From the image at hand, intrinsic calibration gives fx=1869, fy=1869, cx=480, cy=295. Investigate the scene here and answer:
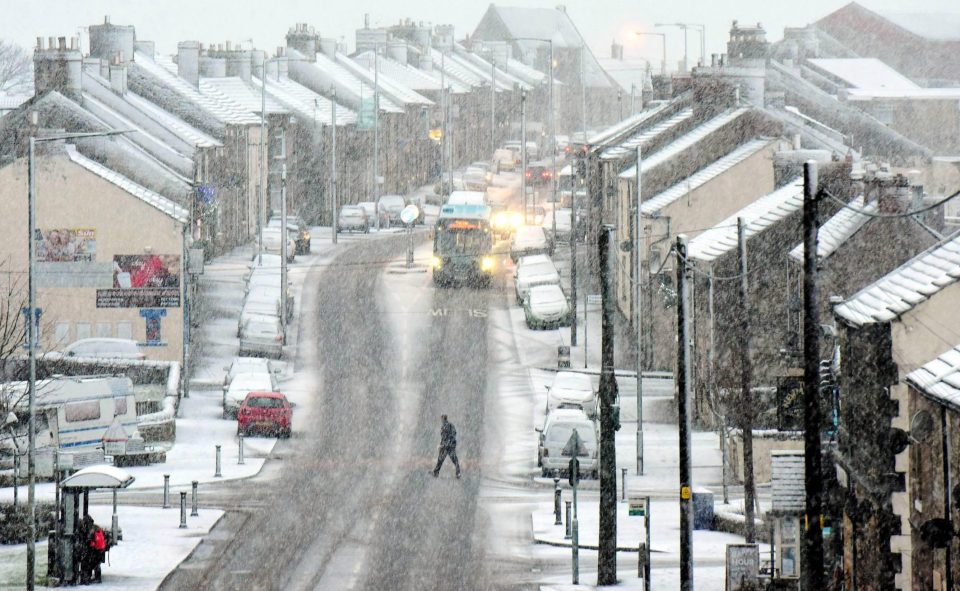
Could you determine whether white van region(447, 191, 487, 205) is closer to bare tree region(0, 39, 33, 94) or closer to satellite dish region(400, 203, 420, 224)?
satellite dish region(400, 203, 420, 224)

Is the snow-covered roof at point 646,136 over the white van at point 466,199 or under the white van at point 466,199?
over

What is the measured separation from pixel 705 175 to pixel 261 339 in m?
14.3

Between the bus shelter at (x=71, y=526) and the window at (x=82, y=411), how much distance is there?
12.4 metres

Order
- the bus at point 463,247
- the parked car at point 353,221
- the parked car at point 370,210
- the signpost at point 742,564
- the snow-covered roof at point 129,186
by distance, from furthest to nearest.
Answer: the parked car at point 370,210 < the parked car at point 353,221 < the bus at point 463,247 < the snow-covered roof at point 129,186 < the signpost at point 742,564

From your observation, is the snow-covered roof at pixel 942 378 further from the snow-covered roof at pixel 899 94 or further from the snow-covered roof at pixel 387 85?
the snow-covered roof at pixel 387 85

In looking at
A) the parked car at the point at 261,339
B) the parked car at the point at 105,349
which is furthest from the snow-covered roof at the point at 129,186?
the parked car at the point at 105,349

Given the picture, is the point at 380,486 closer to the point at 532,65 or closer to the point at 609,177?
the point at 609,177

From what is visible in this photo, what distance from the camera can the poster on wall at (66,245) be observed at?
185 feet

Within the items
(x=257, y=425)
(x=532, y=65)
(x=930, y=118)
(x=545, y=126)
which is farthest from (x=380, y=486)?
(x=532, y=65)

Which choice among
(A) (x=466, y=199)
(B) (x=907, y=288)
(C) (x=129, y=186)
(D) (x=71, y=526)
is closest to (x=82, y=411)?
(D) (x=71, y=526)

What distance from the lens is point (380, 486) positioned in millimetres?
41000

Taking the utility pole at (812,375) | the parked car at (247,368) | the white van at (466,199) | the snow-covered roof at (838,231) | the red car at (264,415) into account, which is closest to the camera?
the utility pole at (812,375)

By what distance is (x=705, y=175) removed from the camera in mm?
56281

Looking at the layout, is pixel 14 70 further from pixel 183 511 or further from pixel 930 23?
pixel 183 511
